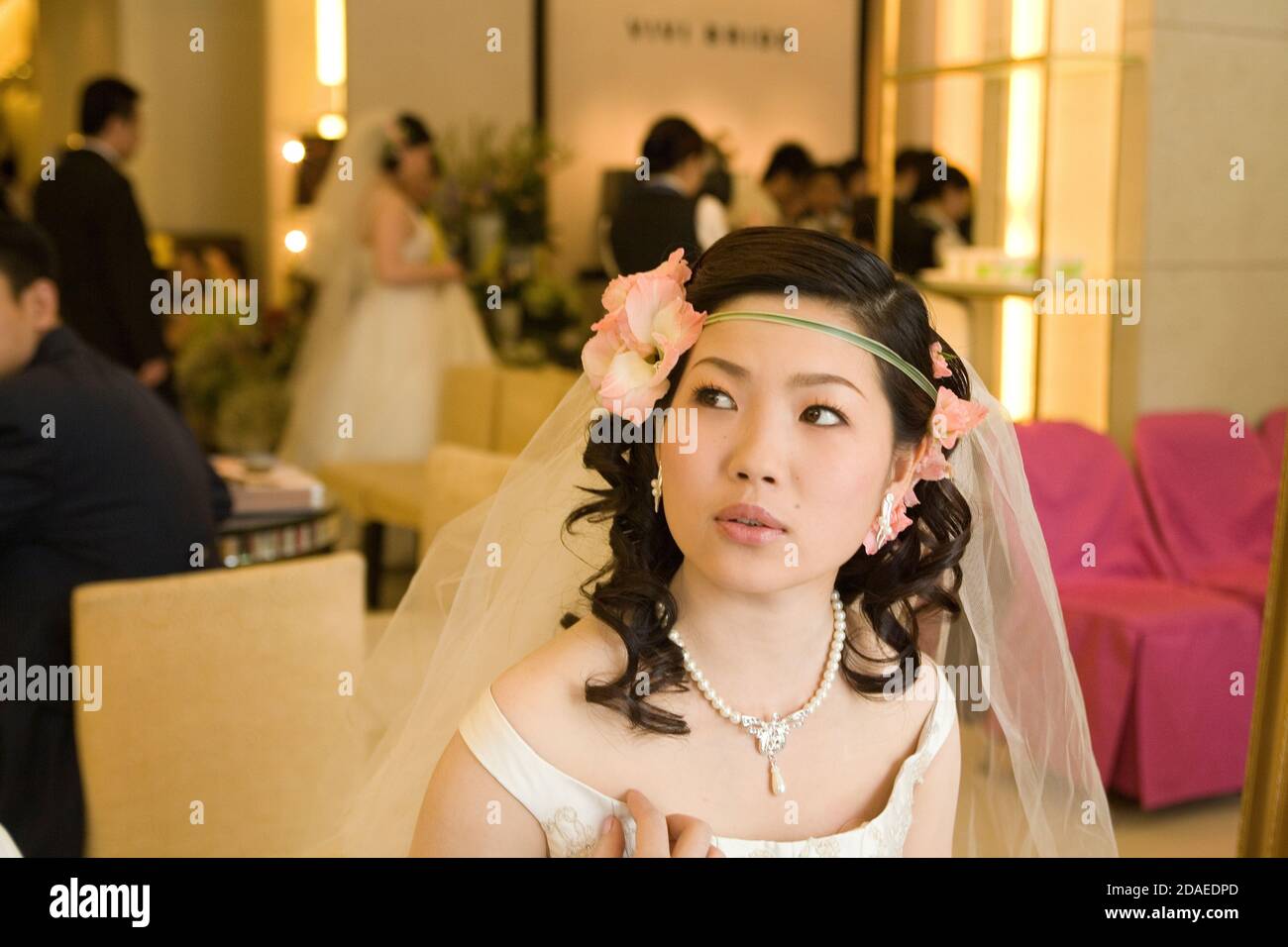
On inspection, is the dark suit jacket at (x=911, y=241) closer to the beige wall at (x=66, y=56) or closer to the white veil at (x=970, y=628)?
the white veil at (x=970, y=628)

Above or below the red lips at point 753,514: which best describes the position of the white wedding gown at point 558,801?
below

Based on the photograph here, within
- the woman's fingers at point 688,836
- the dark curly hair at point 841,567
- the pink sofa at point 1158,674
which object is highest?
→ the dark curly hair at point 841,567

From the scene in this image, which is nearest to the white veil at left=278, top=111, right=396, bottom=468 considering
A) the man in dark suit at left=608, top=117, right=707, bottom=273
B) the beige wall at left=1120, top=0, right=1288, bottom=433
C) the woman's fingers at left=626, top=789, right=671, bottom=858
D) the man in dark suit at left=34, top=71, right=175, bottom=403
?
the man in dark suit at left=34, top=71, right=175, bottom=403

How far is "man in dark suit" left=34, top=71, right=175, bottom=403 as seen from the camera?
497 cm

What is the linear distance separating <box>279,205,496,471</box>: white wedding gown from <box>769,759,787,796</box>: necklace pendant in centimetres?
461

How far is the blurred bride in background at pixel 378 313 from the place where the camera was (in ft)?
19.7

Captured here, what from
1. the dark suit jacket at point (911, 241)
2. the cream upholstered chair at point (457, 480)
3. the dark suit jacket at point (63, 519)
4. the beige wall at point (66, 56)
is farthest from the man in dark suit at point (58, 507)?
Answer: the beige wall at point (66, 56)

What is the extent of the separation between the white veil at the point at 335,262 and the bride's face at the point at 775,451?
499 centimetres

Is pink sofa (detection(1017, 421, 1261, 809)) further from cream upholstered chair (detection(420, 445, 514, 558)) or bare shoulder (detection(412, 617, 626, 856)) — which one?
bare shoulder (detection(412, 617, 626, 856))

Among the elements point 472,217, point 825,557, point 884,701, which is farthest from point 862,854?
point 472,217

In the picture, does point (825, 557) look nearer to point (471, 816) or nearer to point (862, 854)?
point (862, 854)

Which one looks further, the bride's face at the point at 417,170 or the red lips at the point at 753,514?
the bride's face at the point at 417,170
